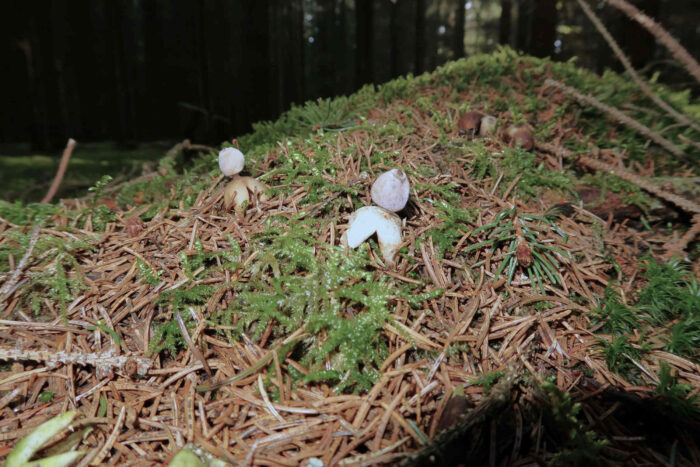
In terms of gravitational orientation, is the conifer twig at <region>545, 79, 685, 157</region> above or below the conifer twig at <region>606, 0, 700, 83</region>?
below

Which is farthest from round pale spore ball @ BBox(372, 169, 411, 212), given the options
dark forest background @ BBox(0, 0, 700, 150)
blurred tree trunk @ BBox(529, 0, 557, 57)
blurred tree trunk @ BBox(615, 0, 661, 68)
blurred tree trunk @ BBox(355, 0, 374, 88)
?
blurred tree trunk @ BBox(355, 0, 374, 88)

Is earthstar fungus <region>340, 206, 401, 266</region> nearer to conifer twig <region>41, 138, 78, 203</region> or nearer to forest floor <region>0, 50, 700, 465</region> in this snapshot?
forest floor <region>0, 50, 700, 465</region>

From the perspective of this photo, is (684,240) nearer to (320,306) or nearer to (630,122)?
(630,122)

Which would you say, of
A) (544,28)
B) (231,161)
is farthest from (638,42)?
(231,161)

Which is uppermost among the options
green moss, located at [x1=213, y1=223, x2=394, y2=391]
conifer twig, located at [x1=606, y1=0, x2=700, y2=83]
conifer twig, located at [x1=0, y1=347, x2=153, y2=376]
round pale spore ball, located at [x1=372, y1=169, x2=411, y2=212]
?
conifer twig, located at [x1=606, y1=0, x2=700, y2=83]

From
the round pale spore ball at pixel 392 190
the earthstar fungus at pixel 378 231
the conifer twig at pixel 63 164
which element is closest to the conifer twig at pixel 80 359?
the conifer twig at pixel 63 164

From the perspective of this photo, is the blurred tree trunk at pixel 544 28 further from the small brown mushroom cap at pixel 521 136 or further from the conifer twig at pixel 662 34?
the conifer twig at pixel 662 34

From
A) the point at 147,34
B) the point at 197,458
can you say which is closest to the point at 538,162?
the point at 197,458
